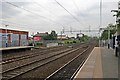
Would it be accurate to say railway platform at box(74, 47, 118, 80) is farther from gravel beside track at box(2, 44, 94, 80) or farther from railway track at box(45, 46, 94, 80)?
gravel beside track at box(2, 44, 94, 80)

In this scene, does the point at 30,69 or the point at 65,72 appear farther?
the point at 30,69

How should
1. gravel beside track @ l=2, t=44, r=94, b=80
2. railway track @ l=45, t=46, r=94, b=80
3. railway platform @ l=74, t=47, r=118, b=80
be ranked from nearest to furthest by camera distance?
railway platform @ l=74, t=47, r=118, b=80, railway track @ l=45, t=46, r=94, b=80, gravel beside track @ l=2, t=44, r=94, b=80

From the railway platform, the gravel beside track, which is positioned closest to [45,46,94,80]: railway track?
the gravel beside track

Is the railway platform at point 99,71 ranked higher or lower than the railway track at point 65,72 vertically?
higher

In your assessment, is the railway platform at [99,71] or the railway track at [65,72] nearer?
the railway platform at [99,71]

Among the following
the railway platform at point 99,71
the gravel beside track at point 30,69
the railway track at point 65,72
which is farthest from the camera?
the gravel beside track at point 30,69

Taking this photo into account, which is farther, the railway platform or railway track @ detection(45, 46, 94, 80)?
railway track @ detection(45, 46, 94, 80)

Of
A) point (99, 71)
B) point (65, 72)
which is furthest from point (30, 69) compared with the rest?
point (99, 71)

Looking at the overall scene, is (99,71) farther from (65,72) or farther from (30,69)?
(30,69)

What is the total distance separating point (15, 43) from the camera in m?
43.2

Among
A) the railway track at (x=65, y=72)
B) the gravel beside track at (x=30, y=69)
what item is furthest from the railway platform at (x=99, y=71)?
the gravel beside track at (x=30, y=69)

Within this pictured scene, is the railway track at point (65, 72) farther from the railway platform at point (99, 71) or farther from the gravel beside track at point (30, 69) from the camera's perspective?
the railway platform at point (99, 71)

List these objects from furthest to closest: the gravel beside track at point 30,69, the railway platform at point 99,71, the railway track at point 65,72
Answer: the gravel beside track at point 30,69 < the railway track at point 65,72 < the railway platform at point 99,71

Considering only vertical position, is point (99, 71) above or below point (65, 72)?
above
